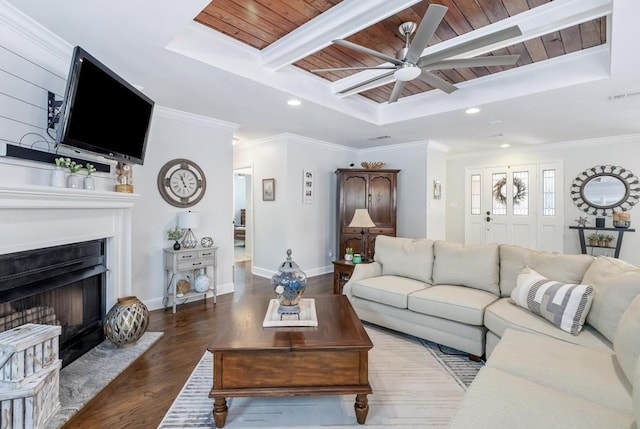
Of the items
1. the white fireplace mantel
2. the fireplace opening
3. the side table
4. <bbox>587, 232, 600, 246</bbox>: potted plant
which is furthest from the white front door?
the fireplace opening

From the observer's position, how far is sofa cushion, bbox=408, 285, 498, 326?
8.32 ft

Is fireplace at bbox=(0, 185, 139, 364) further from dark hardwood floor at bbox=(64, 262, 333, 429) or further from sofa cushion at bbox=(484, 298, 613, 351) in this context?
sofa cushion at bbox=(484, 298, 613, 351)

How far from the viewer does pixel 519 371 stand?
1.61 metres

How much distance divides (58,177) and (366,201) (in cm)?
441

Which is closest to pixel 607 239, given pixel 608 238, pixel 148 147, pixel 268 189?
pixel 608 238

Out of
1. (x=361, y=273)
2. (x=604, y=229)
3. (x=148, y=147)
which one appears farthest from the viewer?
(x=604, y=229)

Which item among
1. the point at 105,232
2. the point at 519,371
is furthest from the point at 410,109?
the point at 105,232

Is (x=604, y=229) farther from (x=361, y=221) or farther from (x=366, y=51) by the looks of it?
(x=366, y=51)

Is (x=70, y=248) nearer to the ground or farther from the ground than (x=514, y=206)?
nearer to the ground

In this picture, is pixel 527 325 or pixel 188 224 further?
pixel 188 224

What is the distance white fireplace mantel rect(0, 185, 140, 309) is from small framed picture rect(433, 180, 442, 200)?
4921mm

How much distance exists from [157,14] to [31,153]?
1240mm

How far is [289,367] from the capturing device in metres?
1.83

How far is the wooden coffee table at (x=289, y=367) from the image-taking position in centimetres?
179
